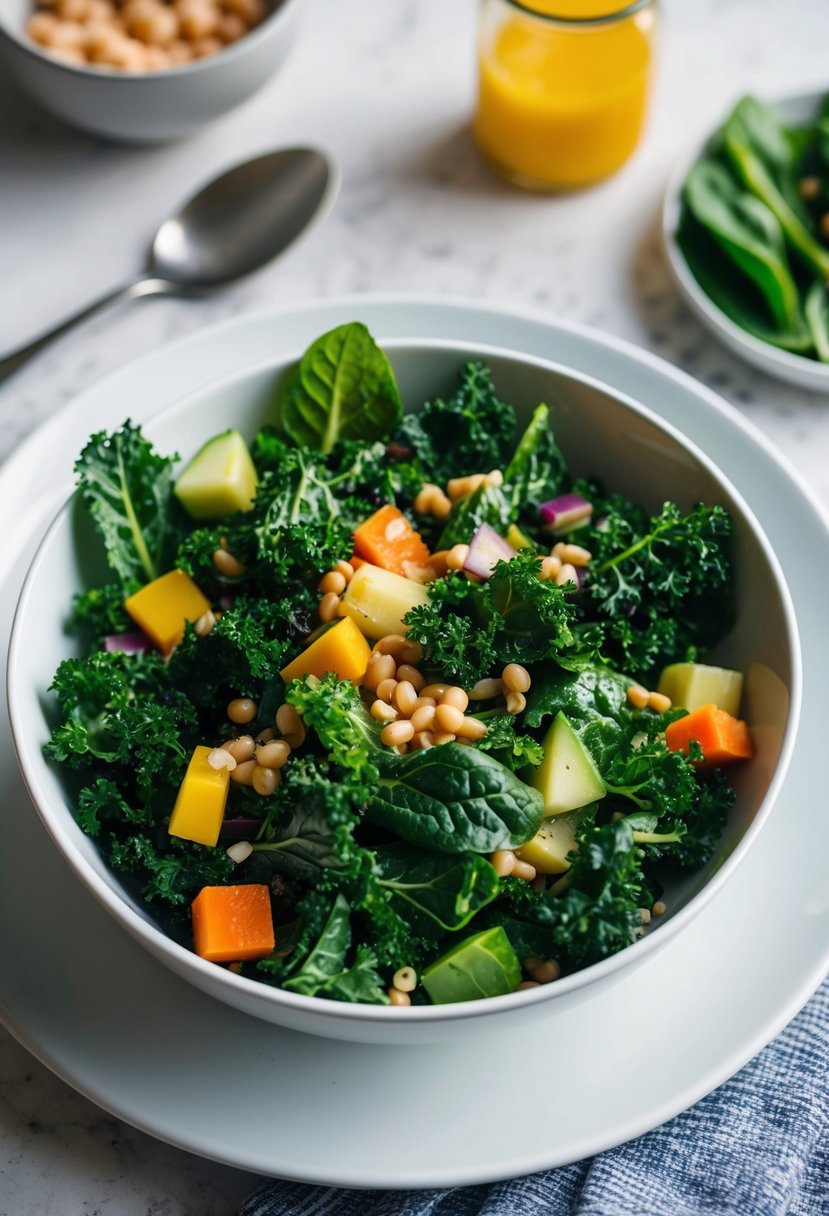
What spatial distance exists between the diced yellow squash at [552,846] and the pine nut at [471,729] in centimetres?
23

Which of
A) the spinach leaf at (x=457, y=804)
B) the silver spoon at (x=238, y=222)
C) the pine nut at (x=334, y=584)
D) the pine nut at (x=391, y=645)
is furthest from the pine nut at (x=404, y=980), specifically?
the silver spoon at (x=238, y=222)

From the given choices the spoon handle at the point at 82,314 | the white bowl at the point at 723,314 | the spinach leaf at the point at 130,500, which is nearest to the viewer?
the spinach leaf at the point at 130,500

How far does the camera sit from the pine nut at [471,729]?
2428mm

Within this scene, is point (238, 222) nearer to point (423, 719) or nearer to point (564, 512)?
point (564, 512)

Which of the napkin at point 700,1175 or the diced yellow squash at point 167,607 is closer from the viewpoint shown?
the napkin at point 700,1175

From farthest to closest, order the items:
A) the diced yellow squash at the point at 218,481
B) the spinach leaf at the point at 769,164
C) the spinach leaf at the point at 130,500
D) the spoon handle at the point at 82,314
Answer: the spinach leaf at the point at 769,164 < the spoon handle at the point at 82,314 < the diced yellow squash at the point at 218,481 < the spinach leaf at the point at 130,500

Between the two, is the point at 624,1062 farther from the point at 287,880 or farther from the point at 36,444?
the point at 36,444

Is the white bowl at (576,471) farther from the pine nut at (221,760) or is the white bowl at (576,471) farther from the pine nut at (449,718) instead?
the pine nut at (449,718)

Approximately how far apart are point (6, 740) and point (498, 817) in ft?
3.87

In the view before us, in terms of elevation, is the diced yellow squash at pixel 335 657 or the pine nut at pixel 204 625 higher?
the pine nut at pixel 204 625

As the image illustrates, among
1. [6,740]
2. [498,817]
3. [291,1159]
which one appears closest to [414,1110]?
[291,1159]

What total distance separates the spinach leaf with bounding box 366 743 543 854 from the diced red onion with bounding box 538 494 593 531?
2.49ft

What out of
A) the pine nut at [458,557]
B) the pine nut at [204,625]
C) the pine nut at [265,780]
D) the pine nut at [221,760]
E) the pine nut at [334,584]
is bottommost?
the pine nut at [458,557]

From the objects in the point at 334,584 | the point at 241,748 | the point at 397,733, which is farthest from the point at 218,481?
the point at 397,733
